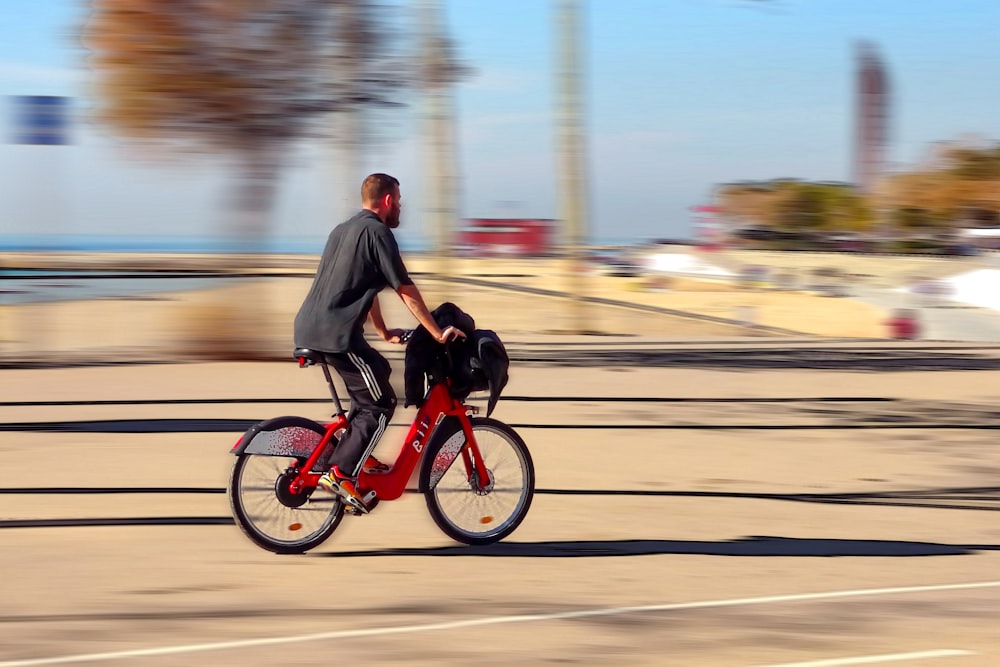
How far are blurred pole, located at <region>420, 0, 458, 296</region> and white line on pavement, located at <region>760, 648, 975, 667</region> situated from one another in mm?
12665

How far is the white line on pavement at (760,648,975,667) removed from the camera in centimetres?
493

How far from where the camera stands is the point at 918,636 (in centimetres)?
541

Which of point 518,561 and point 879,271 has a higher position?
point 518,561

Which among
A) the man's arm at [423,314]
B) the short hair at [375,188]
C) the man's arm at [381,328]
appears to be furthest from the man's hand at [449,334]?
the short hair at [375,188]

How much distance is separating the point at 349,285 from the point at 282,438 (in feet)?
2.57

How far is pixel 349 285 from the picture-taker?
6.33 metres

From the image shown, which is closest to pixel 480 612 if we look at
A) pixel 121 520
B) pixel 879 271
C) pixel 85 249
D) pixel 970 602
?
pixel 970 602

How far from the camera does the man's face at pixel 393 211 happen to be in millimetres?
6527

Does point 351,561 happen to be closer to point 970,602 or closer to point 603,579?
point 603,579

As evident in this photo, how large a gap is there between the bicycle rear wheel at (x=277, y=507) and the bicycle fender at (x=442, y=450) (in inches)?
17.5

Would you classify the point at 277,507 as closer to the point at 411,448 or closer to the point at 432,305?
the point at 411,448

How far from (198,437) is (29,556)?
13.4 feet

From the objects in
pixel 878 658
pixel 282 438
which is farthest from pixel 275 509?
pixel 878 658

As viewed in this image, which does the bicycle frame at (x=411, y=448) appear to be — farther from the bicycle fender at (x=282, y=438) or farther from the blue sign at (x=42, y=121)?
the blue sign at (x=42, y=121)
